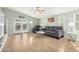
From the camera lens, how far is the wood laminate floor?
221 cm

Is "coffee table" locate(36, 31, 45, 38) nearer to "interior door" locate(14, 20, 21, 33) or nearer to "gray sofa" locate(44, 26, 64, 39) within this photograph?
"gray sofa" locate(44, 26, 64, 39)

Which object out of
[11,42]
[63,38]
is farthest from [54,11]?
[11,42]

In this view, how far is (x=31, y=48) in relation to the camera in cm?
219

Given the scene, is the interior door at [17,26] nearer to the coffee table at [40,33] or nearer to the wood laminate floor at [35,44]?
the wood laminate floor at [35,44]

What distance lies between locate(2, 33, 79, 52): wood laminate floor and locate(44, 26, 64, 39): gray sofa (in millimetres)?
114

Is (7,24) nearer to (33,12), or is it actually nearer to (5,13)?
(5,13)

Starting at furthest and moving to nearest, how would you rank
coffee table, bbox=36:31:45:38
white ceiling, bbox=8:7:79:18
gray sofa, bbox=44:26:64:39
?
coffee table, bbox=36:31:45:38, gray sofa, bbox=44:26:64:39, white ceiling, bbox=8:7:79:18

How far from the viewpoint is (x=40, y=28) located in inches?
94.0

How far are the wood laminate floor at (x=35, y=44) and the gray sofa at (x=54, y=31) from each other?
11 centimetres

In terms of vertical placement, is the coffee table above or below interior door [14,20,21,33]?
below

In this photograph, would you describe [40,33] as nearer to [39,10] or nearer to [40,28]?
[40,28]

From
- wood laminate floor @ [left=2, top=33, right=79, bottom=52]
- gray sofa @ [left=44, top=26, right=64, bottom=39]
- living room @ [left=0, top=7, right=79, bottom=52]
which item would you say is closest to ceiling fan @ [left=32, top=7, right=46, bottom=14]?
living room @ [left=0, top=7, right=79, bottom=52]

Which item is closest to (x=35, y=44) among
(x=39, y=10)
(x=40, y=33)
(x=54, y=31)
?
(x=40, y=33)

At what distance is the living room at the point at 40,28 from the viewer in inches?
85.5
